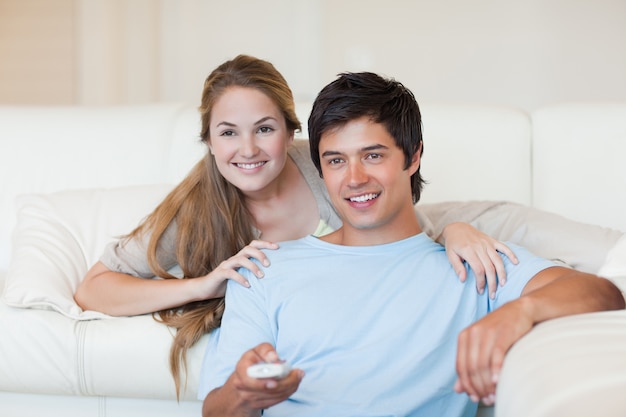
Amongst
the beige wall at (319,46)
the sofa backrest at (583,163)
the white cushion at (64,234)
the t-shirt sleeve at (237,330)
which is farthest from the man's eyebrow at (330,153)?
the beige wall at (319,46)

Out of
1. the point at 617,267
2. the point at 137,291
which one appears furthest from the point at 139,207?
the point at 617,267

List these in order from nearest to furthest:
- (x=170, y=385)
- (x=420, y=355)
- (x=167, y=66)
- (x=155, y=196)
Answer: (x=420, y=355) → (x=170, y=385) → (x=155, y=196) → (x=167, y=66)

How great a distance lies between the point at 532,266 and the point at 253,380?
1.90 ft

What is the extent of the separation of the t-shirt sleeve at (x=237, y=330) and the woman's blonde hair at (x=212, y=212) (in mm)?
349

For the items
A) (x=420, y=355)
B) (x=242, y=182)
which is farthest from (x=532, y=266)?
(x=242, y=182)

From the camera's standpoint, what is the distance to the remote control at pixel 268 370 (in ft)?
3.85

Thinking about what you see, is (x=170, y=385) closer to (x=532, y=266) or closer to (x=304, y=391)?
(x=304, y=391)

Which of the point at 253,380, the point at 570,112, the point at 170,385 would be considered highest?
the point at 570,112

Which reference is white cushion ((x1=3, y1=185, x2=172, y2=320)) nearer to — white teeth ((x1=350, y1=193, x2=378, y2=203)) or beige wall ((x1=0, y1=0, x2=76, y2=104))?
A: white teeth ((x1=350, y1=193, x2=378, y2=203))

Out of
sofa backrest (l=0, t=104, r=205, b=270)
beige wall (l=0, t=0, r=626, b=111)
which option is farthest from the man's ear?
beige wall (l=0, t=0, r=626, b=111)

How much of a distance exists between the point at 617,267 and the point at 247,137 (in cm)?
93

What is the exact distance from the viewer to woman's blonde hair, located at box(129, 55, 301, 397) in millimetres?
2049

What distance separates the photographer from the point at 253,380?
1248mm

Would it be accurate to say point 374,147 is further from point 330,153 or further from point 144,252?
point 144,252
